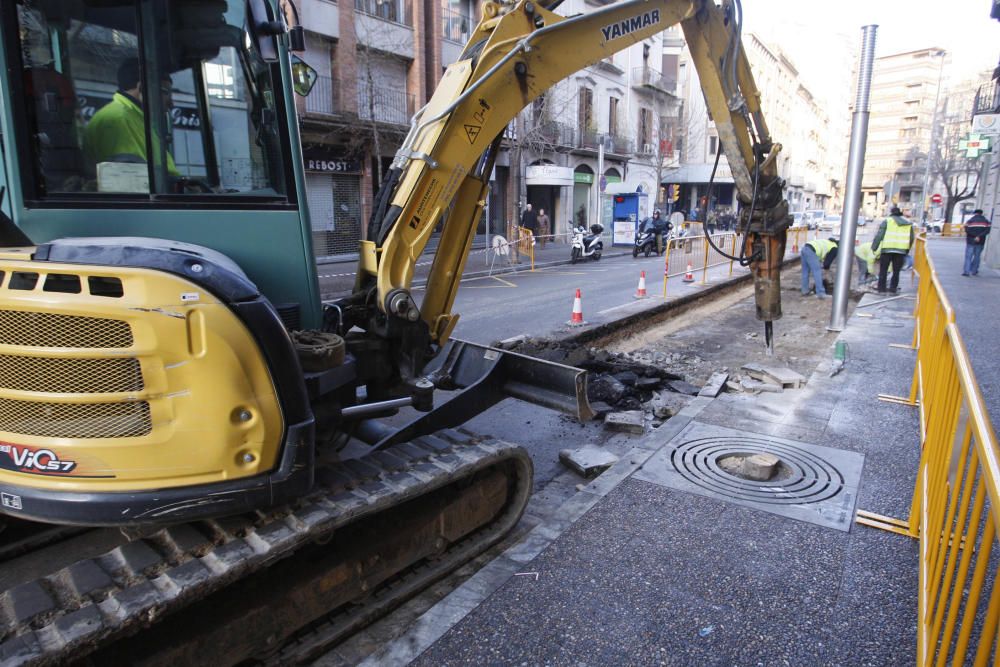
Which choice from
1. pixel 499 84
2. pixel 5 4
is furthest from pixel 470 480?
pixel 5 4

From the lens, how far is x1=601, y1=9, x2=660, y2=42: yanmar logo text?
461 cm

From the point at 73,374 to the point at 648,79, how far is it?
1620 inches

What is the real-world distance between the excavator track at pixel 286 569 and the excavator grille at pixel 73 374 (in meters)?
0.70

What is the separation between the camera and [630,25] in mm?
4785

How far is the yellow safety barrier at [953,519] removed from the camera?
6.44ft

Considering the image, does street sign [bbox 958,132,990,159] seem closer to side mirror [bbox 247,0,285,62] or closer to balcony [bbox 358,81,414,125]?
balcony [bbox 358,81,414,125]

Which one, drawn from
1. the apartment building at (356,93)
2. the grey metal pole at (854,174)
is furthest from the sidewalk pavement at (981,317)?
the apartment building at (356,93)

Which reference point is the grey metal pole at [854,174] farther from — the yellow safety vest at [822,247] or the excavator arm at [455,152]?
the excavator arm at [455,152]

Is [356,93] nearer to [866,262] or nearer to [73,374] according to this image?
[866,262]

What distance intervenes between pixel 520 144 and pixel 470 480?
19704mm

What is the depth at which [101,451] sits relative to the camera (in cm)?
235

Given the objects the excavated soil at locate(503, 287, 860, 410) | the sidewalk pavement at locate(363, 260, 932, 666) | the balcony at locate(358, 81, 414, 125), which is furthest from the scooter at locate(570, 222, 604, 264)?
the sidewalk pavement at locate(363, 260, 932, 666)

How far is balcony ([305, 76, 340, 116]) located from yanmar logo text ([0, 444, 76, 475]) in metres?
19.2

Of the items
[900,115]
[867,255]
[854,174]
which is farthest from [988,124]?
[900,115]
